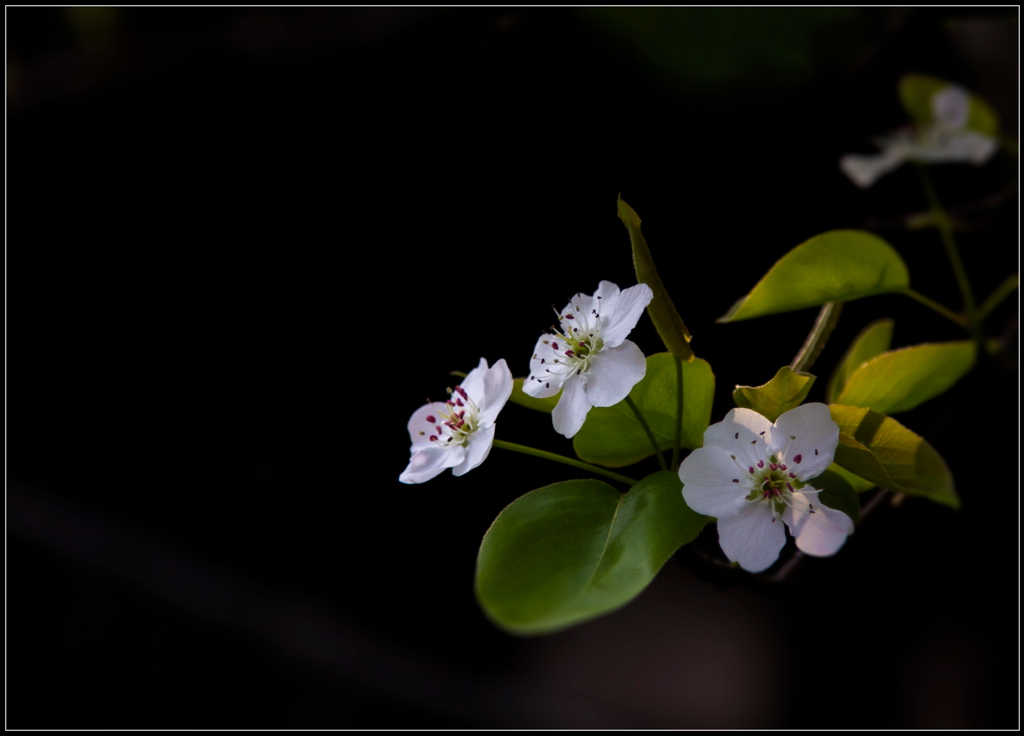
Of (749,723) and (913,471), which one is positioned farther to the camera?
(749,723)

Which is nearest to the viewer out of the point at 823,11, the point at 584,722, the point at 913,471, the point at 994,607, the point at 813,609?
the point at 913,471

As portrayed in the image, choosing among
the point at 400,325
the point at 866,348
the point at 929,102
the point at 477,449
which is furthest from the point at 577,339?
the point at 400,325

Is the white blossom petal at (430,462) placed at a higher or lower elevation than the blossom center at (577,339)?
lower

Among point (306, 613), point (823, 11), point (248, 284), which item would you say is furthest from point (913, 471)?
point (306, 613)

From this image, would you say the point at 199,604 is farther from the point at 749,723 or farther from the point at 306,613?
the point at 749,723

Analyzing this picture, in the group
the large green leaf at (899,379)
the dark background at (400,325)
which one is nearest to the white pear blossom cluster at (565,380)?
the large green leaf at (899,379)

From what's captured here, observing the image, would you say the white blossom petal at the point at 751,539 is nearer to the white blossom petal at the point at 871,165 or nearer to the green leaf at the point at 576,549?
the green leaf at the point at 576,549
